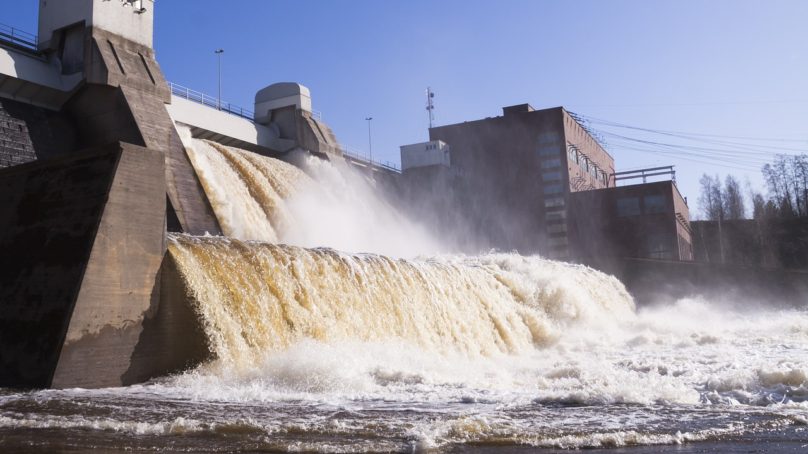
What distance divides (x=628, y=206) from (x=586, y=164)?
816 centimetres

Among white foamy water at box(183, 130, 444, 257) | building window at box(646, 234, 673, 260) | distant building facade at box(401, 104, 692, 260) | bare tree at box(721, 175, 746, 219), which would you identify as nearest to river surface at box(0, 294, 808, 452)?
white foamy water at box(183, 130, 444, 257)

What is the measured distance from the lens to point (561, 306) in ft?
68.9

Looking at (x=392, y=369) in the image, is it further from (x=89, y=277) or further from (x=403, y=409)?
(x=89, y=277)

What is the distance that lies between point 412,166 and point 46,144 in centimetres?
2382

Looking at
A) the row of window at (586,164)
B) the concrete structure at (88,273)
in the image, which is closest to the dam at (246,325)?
the concrete structure at (88,273)

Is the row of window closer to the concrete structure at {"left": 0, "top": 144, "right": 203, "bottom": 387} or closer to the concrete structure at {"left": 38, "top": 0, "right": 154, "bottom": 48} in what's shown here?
the concrete structure at {"left": 38, "top": 0, "right": 154, "bottom": 48}

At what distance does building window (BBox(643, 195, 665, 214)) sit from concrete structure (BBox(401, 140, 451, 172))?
39.9 feet

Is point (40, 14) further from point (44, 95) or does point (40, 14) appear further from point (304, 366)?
point (304, 366)

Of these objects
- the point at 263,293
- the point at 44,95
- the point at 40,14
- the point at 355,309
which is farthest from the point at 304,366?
the point at 40,14

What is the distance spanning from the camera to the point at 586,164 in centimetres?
4622

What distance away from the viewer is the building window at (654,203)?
38.0m

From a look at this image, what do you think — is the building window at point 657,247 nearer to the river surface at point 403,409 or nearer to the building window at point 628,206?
the building window at point 628,206

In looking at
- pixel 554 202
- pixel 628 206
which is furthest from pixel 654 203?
pixel 554 202

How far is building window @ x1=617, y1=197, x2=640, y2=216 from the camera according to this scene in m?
38.6
